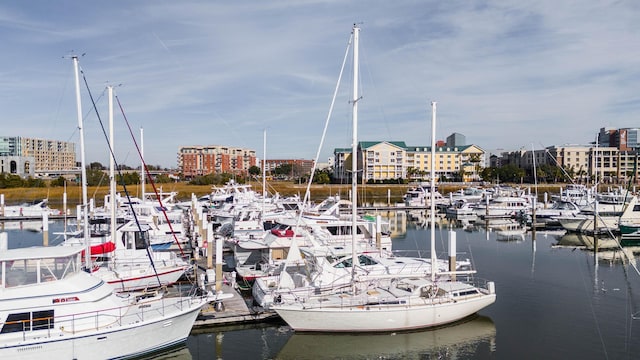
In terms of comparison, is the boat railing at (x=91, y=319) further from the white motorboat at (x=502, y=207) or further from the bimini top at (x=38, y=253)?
the white motorboat at (x=502, y=207)

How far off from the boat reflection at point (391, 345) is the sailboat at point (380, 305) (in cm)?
33

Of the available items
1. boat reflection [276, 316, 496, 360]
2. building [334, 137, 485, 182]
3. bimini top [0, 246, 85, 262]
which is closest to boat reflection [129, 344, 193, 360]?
boat reflection [276, 316, 496, 360]

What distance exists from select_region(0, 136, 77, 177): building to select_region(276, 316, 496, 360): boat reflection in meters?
159

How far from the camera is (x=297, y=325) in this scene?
18516mm

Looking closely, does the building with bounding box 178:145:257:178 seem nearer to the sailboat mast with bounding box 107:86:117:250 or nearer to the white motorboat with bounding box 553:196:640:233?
the white motorboat with bounding box 553:196:640:233

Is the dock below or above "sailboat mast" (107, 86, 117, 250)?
below

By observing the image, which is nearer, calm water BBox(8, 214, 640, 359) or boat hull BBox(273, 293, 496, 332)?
calm water BBox(8, 214, 640, 359)

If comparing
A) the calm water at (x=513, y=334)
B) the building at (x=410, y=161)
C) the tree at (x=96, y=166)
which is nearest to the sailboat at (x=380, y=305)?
the calm water at (x=513, y=334)

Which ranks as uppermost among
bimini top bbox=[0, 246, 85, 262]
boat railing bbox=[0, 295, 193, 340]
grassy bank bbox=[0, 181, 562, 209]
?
grassy bank bbox=[0, 181, 562, 209]

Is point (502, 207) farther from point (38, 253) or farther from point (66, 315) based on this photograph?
point (38, 253)

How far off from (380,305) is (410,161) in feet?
429

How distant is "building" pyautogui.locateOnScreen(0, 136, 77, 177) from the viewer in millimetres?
157125

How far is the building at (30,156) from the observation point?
157 m

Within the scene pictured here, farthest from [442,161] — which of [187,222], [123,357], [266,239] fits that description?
[123,357]
